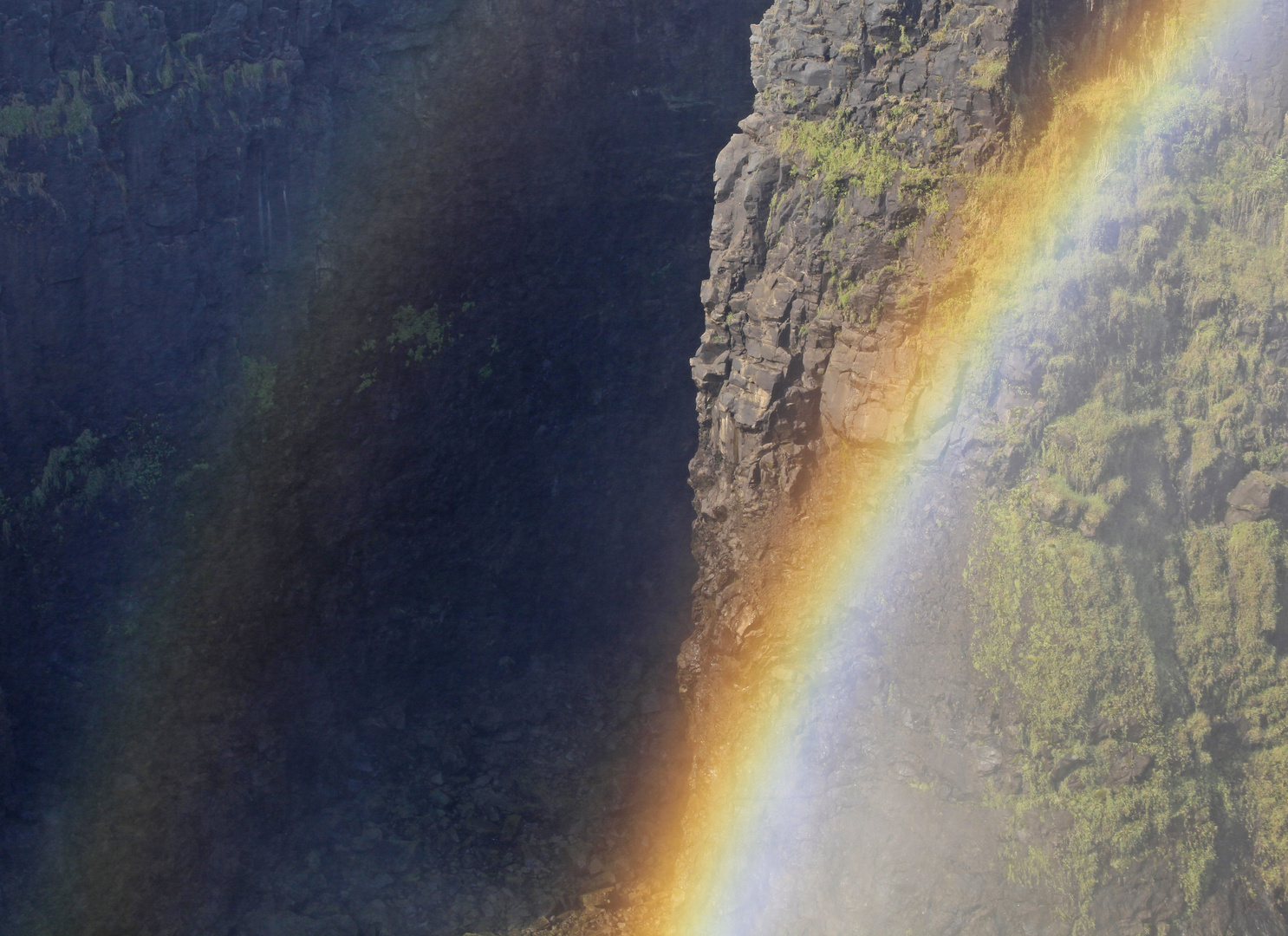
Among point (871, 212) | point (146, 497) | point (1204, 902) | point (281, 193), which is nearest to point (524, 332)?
point (281, 193)

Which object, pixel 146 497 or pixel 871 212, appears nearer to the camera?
pixel 871 212

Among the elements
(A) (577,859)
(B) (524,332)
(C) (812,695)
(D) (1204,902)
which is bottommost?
(A) (577,859)

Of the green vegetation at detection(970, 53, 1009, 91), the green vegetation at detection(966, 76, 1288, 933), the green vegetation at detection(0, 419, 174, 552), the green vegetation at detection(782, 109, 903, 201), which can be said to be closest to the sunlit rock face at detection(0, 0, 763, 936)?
the green vegetation at detection(0, 419, 174, 552)

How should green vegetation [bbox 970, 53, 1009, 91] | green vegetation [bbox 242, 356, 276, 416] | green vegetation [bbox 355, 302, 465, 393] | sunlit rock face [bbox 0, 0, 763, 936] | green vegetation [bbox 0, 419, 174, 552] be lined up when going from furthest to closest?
green vegetation [bbox 355, 302, 465, 393] < green vegetation [bbox 242, 356, 276, 416] < green vegetation [bbox 0, 419, 174, 552] < sunlit rock face [bbox 0, 0, 763, 936] < green vegetation [bbox 970, 53, 1009, 91]

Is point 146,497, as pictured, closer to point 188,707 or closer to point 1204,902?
point 188,707

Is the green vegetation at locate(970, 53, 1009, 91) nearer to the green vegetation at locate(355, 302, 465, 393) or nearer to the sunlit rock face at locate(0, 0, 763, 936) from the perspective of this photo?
the sunlit rock face at locate(0, 0, 763, 936)

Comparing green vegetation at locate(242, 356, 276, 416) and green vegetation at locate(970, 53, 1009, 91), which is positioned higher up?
green vegetation at locate(970, 53, 1009, 91)

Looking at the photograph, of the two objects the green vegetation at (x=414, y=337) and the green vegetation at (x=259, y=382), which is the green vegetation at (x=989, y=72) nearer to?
the green vegetation at (x=414, y=337)
